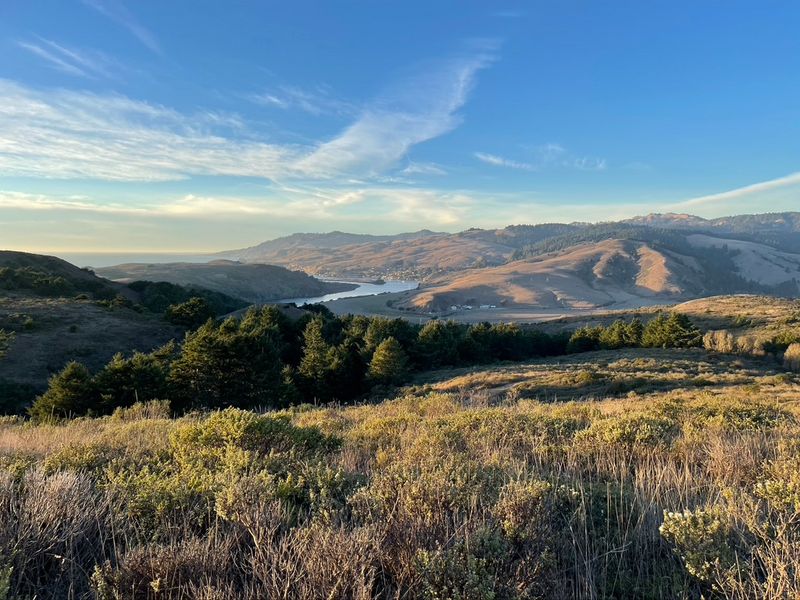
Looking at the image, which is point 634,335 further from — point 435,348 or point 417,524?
point 417,524

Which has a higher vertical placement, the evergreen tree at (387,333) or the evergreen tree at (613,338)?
the evergreen tree at (387,333)

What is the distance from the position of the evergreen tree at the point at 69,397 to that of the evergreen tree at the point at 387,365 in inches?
762

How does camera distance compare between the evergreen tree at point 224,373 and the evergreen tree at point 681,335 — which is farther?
the evergreen tree at point 681,335

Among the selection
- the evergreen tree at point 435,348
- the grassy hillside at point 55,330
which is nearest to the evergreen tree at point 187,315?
the grassy hillside at point 55,330

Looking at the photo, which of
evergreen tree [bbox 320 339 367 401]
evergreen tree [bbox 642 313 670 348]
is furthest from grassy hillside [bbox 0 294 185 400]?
evergreen tree [bbox 642 313 670 348]

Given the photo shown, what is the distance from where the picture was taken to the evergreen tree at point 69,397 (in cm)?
1973

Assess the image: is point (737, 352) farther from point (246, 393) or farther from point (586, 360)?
point (246, 393)

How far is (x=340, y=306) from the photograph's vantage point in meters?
145

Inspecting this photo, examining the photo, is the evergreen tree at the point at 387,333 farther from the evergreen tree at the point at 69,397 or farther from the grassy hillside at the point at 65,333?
the evergreen tree at the point at 69,397

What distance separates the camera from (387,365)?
35344mm

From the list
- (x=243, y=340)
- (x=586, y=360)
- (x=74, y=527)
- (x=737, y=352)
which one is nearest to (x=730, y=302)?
(x=737, y=352)

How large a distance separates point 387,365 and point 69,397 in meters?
20.8

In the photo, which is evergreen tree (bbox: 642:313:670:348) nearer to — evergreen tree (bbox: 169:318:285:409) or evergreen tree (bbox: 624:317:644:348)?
evergreen tree (bbox: 624:317:644:348)

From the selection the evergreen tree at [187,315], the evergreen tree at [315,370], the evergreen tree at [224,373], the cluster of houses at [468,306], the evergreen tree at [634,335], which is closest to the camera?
the evergreen tree at [224,373]
